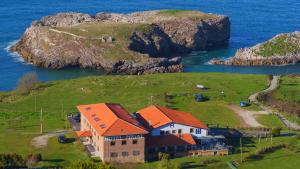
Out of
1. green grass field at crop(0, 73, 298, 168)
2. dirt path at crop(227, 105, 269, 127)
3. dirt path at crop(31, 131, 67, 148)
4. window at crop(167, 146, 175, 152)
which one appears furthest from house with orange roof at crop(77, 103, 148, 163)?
dirt path at crop(227, 105, 269, 127)

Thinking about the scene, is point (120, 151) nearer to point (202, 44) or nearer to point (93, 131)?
point (93, 131)

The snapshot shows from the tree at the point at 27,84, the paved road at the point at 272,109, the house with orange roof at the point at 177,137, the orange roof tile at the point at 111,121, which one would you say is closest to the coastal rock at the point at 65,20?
Answer: the tree at the point at 27,84

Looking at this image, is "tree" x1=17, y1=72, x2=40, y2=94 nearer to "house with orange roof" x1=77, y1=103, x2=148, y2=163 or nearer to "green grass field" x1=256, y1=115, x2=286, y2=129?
"house with orange roof" x1=77, y1=103, x2=148, y2=163

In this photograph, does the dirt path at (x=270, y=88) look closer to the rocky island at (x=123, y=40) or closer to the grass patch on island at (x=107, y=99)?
the grass patch on island at (x=107, y=99)

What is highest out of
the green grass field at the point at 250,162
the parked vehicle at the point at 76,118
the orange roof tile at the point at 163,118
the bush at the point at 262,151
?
the orange roof tile at the point at 163,118

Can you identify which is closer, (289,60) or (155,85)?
(155,85)

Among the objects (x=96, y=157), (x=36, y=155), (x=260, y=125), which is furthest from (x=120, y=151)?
(x=260, y=125)
